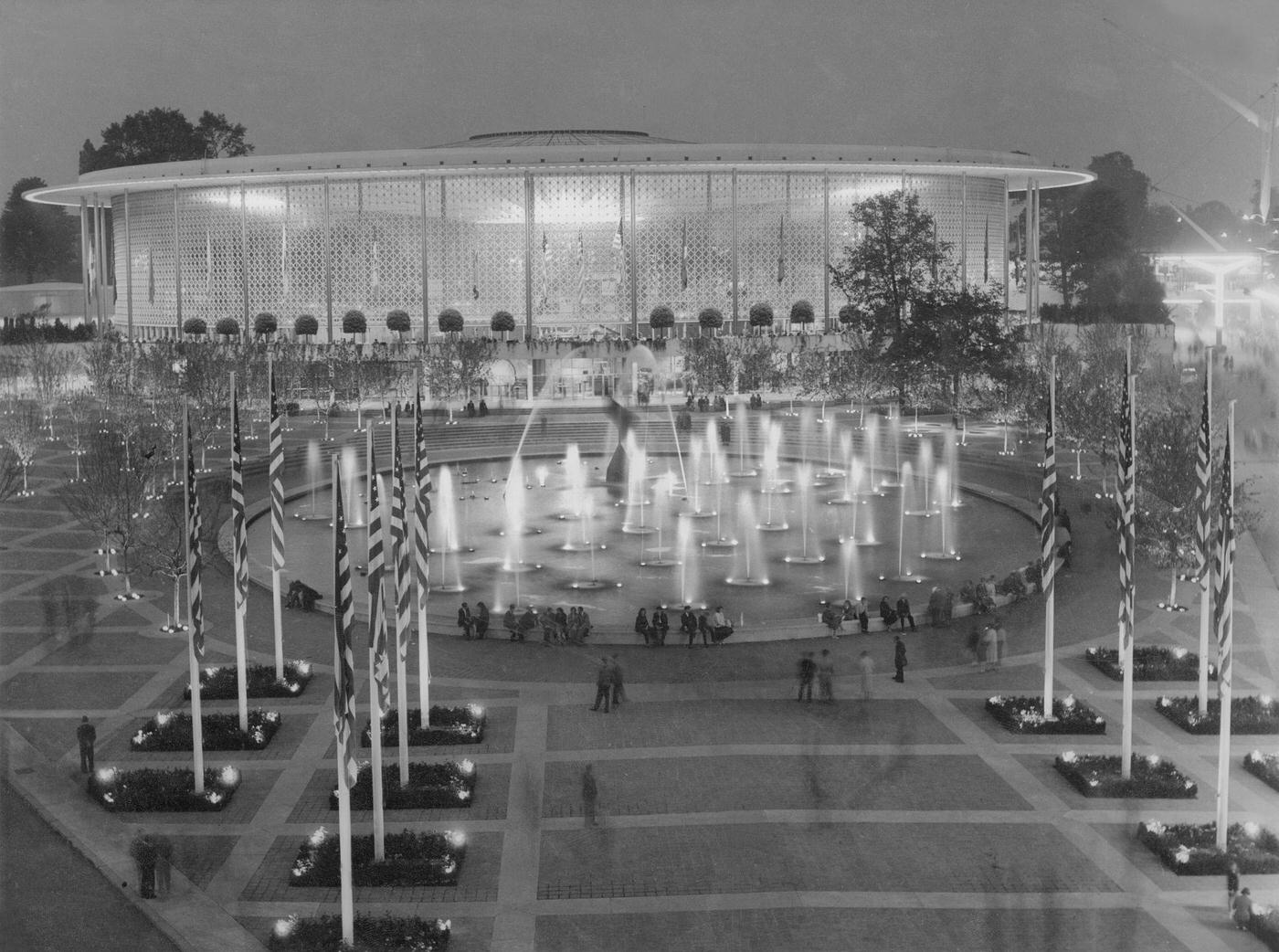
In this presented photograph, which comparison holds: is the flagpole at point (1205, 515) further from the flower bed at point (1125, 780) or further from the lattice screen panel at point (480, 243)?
the lattice screen panel at point (480, 243)

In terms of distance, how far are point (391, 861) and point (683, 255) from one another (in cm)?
6512

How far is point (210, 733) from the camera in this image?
1958cm

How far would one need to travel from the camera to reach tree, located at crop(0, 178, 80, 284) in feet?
398

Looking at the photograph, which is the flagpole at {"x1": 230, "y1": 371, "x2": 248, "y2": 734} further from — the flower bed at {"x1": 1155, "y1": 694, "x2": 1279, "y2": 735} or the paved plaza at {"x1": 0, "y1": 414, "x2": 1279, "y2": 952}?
the flower bed at {"x1": 1155, "y1": 694, "x2": 1279, "y2": 735}

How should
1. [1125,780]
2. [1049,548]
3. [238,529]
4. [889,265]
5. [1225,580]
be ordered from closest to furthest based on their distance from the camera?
1. [1225,580]
2. [1125,780]
3. [1049,548]
4. [238,529]
5. [889,265]

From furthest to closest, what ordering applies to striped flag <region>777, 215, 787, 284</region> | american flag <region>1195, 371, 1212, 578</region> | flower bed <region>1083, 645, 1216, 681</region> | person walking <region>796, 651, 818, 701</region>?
1. striped flag <region>777, 215, 787, 284</region>
2. flower bed <region>1083, 645, 1216, 681</region>
3. person walking <region>796, 651, 818, 701</region>
4. american flag <region>1195, 371, 1212, 578</region>

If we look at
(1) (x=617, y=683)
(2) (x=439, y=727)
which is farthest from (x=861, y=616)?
(2) (x=439, y=727)

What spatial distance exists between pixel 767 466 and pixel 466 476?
33.1 feet

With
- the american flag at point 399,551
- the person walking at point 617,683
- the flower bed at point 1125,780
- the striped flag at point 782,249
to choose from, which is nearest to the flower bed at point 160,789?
the american flag at point 399,551

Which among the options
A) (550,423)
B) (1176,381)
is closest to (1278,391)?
(1176,381)

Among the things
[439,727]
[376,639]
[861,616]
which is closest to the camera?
[376,639]

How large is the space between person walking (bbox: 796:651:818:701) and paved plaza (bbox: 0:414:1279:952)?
297mm

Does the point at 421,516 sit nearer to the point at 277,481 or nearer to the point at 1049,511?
the point at 277,481

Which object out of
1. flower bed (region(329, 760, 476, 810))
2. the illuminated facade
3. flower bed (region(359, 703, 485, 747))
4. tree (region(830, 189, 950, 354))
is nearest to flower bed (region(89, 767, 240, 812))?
flower bed (region(329, 760, 476, 810))
